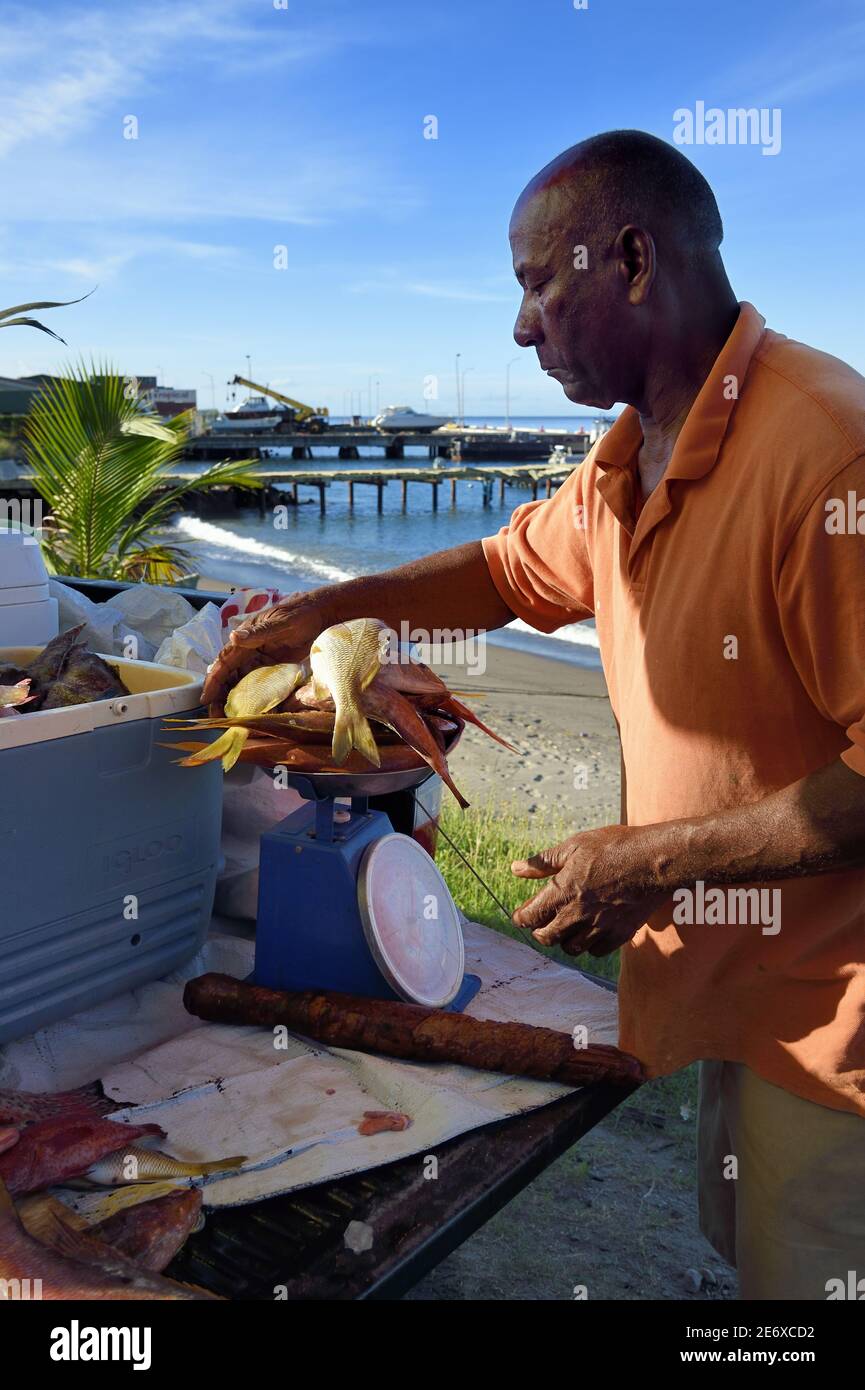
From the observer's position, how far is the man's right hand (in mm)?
2336

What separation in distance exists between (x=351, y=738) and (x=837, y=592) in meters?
0.89

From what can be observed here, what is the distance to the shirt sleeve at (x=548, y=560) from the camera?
223cm

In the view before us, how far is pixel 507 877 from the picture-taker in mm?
5066

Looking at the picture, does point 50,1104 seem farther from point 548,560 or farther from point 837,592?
point 837,592

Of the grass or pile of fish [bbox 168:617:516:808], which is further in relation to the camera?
the grass

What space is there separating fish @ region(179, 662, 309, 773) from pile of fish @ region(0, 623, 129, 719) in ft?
0.99

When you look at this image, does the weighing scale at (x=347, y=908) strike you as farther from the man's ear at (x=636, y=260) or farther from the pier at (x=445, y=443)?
the pier at (x=445, y=443)

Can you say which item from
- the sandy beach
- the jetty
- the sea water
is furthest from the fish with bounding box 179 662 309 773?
the jetty

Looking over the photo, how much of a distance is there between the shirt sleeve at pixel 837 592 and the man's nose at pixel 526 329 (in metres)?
0.58

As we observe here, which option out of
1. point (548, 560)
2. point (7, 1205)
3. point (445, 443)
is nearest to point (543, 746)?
point (548, 560)

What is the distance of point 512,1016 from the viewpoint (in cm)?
247

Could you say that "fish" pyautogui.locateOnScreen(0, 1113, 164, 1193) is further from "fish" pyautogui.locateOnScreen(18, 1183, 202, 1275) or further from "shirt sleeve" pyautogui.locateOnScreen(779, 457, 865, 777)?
"shirt sleeve" pyautogui.locateOnScreen(779, 457, 865, 777)
